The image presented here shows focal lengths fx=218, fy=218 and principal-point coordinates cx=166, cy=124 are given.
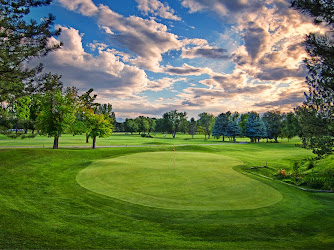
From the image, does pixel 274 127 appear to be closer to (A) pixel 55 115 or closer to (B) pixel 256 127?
(B) pixel 256 127

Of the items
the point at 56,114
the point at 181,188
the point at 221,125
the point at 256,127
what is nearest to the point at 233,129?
the point at 221,125

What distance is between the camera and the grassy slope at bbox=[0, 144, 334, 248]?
256 inches

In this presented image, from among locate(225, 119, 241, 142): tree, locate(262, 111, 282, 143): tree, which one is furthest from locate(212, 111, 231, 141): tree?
locate(262, 111, 282, 143): tree

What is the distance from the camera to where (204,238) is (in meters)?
7.16

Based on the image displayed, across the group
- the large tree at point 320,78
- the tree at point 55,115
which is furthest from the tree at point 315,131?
the tree at point 55,115

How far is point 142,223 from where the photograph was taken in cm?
821

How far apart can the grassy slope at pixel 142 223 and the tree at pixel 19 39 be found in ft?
22.5

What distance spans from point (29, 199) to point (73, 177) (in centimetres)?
490

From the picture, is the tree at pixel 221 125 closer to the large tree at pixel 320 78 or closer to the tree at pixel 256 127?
the tree at pixel 256 127

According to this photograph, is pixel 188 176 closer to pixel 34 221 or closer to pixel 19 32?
pixel 34 221

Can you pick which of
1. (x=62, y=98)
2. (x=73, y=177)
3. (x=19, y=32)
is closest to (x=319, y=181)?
(x=73, y=177)

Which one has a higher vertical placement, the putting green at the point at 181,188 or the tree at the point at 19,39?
the tree at the point at 19,39

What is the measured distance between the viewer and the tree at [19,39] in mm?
12281

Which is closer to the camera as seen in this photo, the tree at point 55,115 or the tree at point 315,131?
the tree at point 315,131
